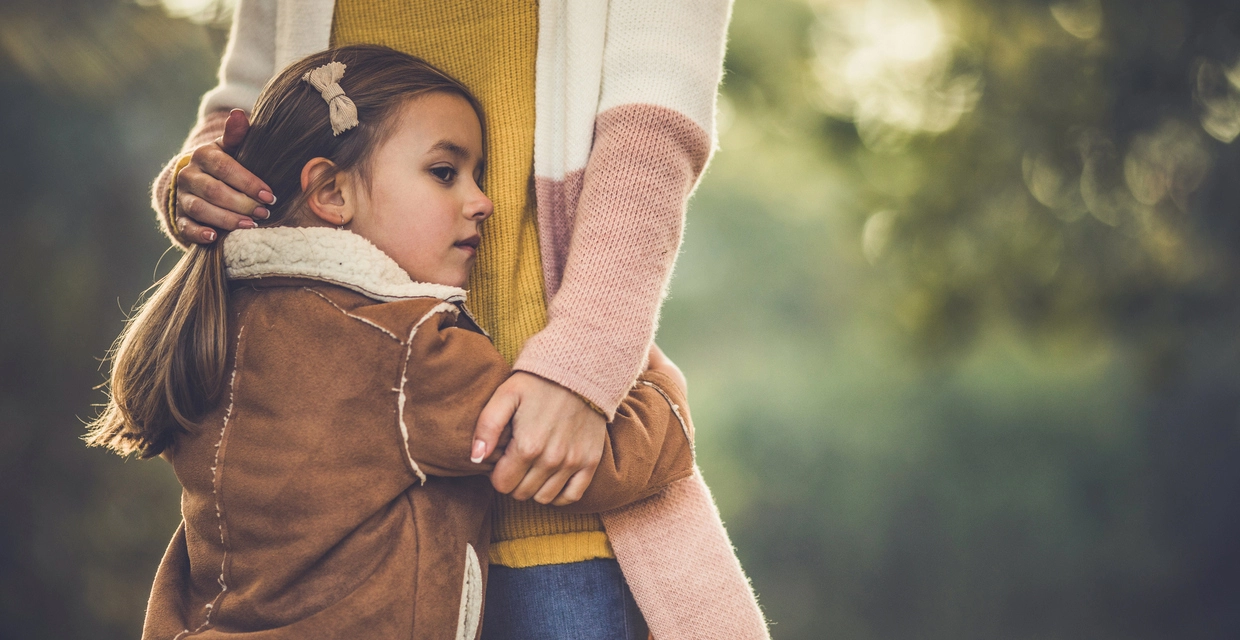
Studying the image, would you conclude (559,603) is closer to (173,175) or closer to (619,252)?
(619,252)

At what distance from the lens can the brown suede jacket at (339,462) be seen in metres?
0.82

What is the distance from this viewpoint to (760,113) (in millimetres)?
2906

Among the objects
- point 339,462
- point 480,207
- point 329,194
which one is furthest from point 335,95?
point 339,462

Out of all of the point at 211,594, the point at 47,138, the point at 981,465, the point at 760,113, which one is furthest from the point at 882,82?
the point at 981,465

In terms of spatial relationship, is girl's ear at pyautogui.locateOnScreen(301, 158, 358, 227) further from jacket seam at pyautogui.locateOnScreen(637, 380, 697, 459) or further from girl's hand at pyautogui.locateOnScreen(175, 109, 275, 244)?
jacket seam at pyautogui.locateOnScreen(637, 380, 697, 459)

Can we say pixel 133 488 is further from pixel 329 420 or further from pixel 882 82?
pixel 882 82

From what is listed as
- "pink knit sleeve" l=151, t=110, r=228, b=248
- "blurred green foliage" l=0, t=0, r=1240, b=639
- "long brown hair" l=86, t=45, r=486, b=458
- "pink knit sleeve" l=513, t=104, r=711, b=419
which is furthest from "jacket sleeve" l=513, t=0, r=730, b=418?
"blurred green foliage" l=0, t=0, r=1240, b=639

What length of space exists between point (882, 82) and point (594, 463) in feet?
7.09

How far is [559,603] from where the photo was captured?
98 centimetres

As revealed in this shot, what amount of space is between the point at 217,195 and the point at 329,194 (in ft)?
0.41

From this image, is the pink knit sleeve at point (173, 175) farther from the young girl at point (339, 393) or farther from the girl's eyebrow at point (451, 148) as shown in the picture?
the girl's eyebrow at point (451, 148)

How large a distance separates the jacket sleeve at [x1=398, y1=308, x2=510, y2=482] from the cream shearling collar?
2.5 inches

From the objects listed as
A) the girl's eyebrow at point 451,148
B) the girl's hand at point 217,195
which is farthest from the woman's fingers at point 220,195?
the girl's eyebrow at point 451,148

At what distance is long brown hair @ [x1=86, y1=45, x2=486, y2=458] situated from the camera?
2.93ft
